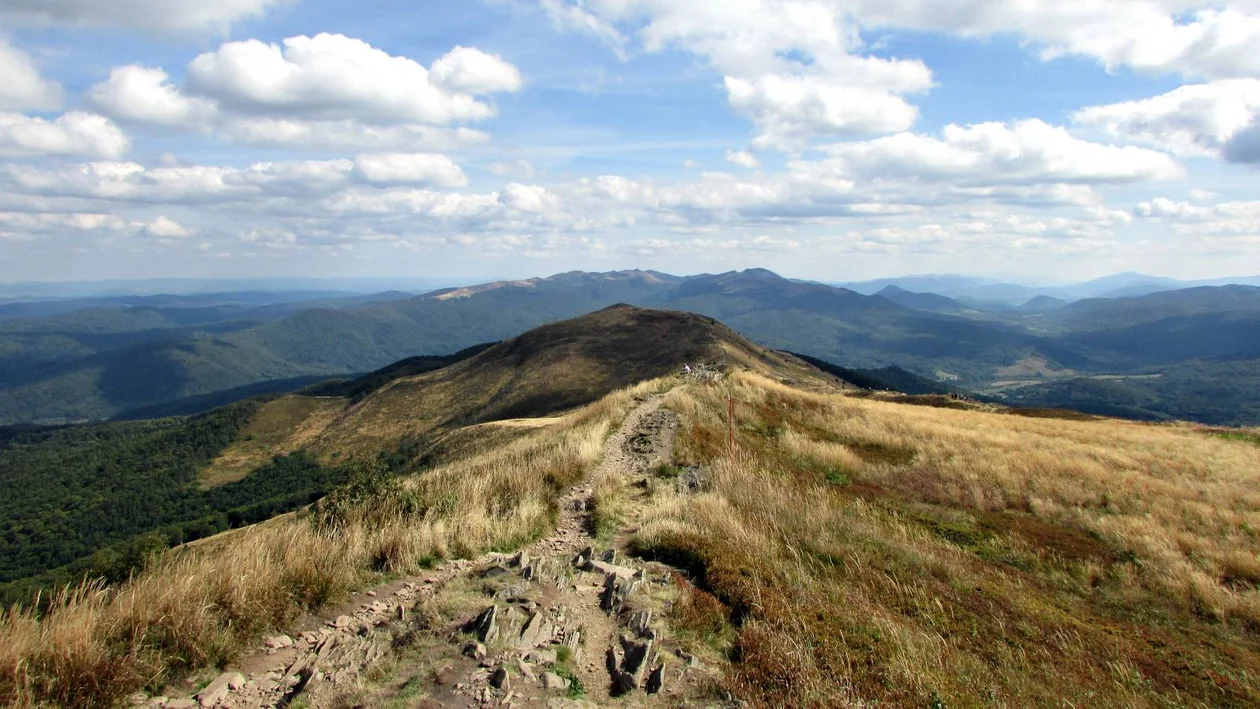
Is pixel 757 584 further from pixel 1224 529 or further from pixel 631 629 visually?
pixel 1224 529

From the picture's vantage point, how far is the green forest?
96.8 metres

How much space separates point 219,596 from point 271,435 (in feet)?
533

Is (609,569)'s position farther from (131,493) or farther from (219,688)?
(131,493)

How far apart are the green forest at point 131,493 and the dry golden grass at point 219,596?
7714cm

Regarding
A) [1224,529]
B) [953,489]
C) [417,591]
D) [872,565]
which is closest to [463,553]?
[417,591]

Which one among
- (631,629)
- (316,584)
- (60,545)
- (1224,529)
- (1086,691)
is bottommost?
(60,545)

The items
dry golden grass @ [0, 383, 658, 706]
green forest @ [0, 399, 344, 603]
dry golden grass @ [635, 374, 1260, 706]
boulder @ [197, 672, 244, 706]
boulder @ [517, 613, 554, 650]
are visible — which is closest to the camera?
dry golden grass @ [0, 383, 658, 706]

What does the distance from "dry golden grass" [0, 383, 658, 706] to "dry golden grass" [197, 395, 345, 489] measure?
142543 mm

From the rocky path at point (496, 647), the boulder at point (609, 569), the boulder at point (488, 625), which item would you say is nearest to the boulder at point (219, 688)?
the rocky path at point (496, 647)

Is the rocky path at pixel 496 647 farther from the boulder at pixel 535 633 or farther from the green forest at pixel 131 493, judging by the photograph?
the green forest at pixel 131 493

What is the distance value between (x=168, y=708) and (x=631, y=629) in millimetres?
4483


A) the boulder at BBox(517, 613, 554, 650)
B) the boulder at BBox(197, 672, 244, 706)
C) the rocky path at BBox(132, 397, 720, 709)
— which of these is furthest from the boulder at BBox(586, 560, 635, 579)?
the boulder at BBox(197, 672, 244, 706)

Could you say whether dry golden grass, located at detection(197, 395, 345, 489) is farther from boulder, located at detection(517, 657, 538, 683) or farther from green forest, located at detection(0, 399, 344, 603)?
boulder, located at detection(517, 657, 538, 683)

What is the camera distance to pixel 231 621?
6.36 metres
